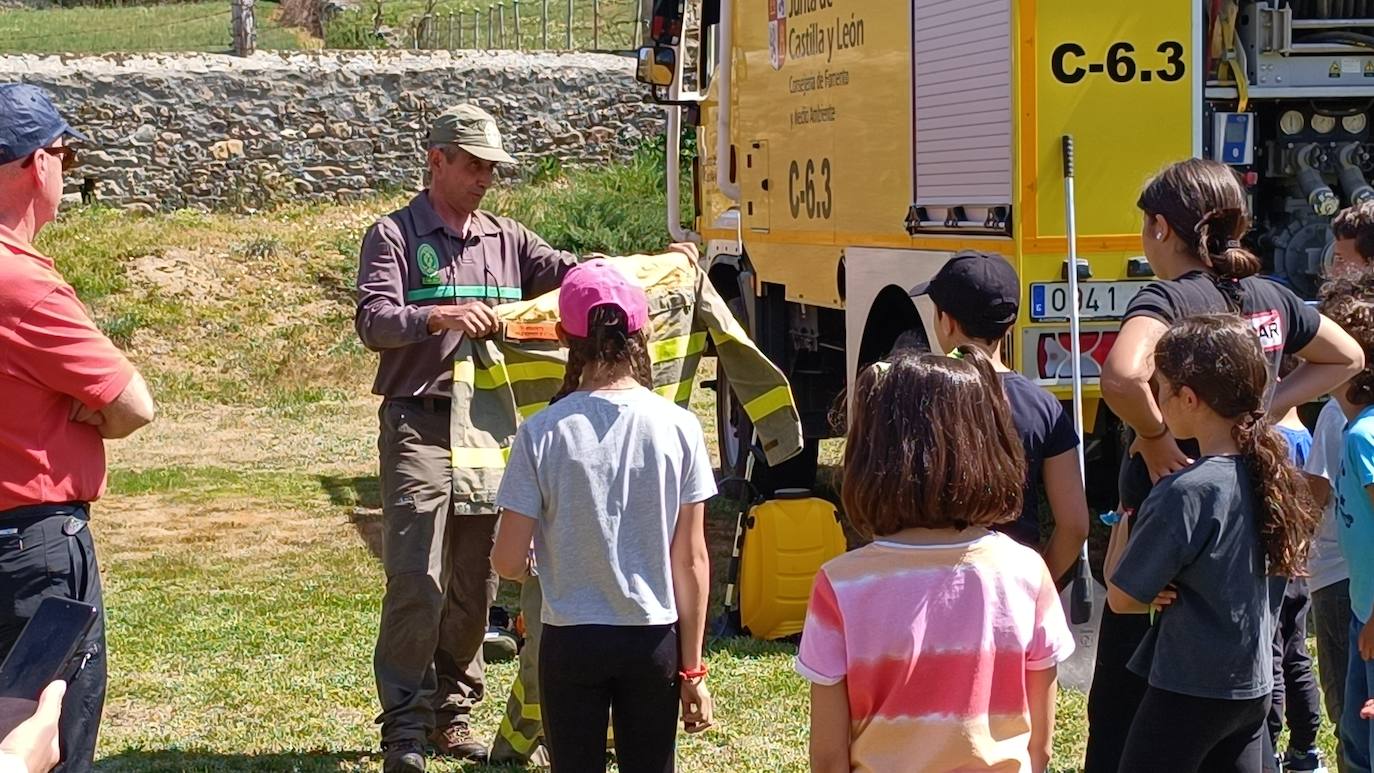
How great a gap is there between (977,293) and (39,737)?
243 cm

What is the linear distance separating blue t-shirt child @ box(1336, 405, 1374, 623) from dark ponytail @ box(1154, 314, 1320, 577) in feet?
1.37

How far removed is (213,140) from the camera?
20.2m

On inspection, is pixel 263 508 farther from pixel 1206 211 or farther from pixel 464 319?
pixel 1206 211

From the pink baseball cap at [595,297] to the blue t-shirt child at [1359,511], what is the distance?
1.65 metres

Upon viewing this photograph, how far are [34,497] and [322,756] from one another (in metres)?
2.17

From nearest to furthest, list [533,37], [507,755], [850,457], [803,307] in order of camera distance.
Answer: [850,457] < [507,755] < [803,307] < [533,37]

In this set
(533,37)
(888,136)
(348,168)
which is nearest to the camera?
(888,136)

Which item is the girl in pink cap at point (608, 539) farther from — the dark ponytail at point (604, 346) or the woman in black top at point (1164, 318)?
the woman in black top at point (1164, 318)

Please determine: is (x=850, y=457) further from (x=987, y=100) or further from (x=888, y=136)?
(x=888, y=136)

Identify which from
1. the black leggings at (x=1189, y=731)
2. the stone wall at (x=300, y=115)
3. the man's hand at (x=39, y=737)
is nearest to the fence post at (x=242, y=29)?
the stone wall at (x=300, y=115)

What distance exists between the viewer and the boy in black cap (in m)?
3.92

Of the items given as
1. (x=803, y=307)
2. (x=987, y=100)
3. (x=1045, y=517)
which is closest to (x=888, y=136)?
(x=987, y=100)

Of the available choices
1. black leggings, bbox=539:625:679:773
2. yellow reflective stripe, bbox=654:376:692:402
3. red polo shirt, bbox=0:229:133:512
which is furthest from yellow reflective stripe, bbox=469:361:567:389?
red polo shirt, bbox=0:229:133:512

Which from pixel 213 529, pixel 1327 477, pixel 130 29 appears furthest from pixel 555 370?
pixel 130 29
